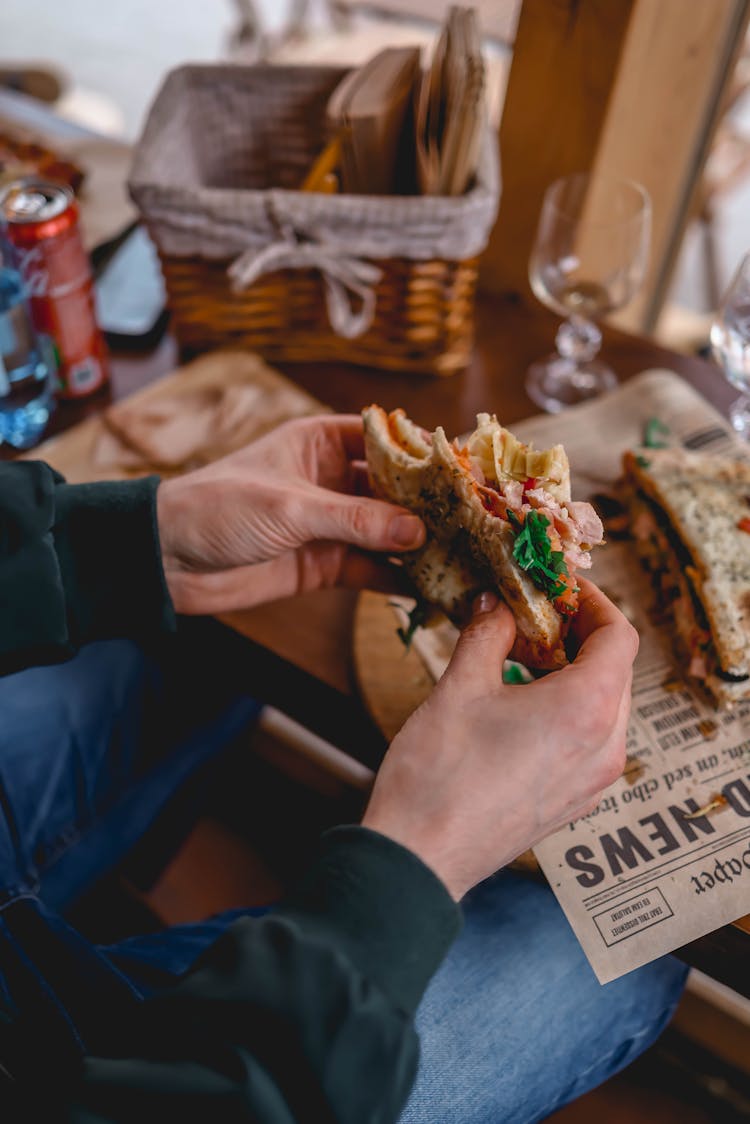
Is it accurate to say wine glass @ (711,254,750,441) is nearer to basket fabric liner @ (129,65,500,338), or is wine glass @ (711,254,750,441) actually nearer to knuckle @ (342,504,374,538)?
basket fabric liner @ (129,65,500,338)

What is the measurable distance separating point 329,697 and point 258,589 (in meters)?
0.16

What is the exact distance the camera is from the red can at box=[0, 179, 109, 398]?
42.3 inches

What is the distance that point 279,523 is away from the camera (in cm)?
90

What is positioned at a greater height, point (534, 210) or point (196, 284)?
point (534, 210)

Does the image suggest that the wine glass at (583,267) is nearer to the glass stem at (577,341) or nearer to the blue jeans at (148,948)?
the glass stem at (577,341)

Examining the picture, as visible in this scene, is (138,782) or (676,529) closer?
(676,529)

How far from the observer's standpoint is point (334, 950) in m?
0.61

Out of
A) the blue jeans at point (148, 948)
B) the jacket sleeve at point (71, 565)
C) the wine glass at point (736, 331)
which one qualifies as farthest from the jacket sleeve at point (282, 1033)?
the wine glass at point (736, 331)

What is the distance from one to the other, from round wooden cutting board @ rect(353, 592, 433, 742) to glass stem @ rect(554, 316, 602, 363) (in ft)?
1.75

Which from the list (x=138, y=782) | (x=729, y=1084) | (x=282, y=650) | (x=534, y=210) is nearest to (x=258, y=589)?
(x=282, y=650)

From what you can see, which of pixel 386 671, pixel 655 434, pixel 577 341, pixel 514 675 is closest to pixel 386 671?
pixel 386 671

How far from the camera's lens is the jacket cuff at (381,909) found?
0.63 m

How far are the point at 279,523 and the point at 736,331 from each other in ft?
2.09

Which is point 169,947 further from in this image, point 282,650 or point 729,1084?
point 729,1084
